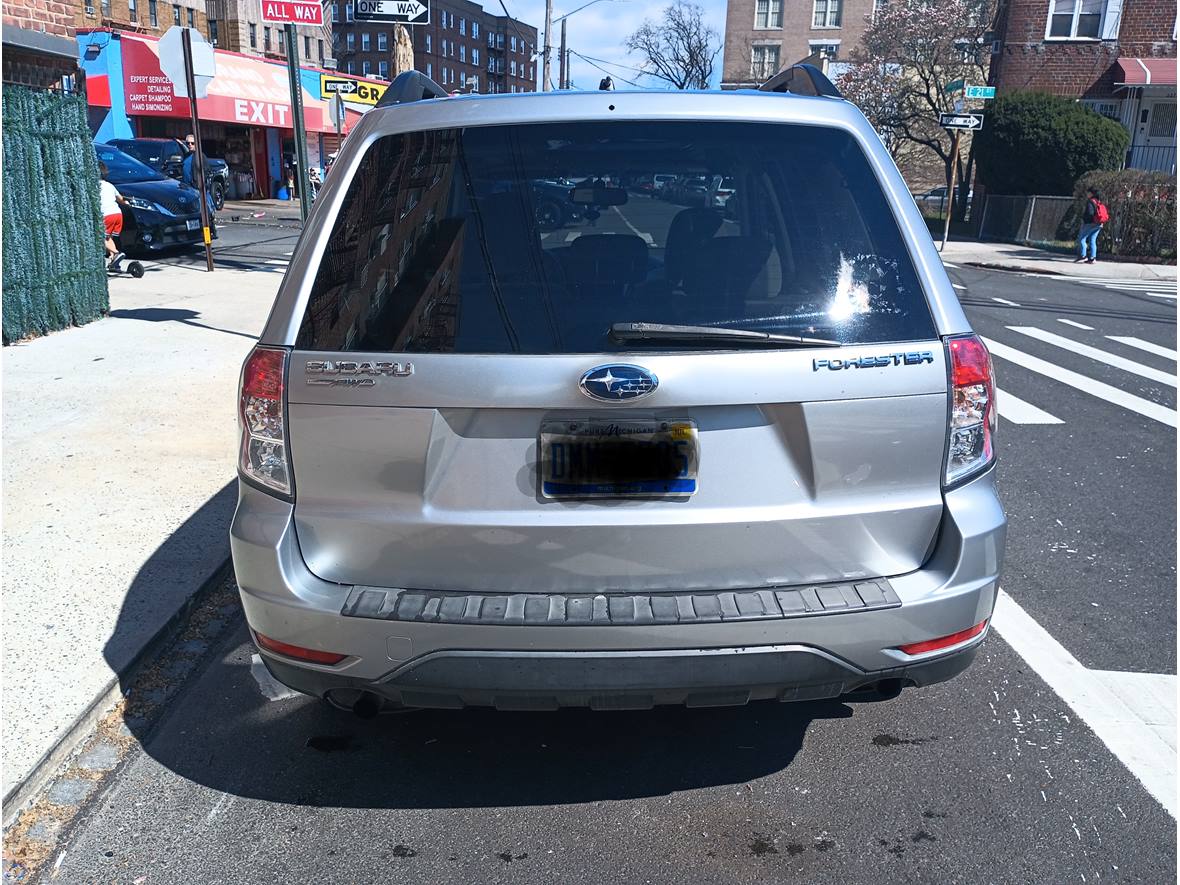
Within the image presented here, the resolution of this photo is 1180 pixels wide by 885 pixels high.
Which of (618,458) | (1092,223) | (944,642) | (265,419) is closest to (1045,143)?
(1092,223)

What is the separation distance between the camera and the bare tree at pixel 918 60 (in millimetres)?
36531

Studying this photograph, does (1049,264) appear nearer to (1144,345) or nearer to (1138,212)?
(1138,212)

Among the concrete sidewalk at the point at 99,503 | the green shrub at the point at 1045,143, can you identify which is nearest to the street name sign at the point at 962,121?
the green shrub at the point at 1045,143

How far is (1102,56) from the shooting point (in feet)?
104

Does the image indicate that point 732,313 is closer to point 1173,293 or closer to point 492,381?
point 492,381

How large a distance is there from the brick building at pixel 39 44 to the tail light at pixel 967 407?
955 centimetres

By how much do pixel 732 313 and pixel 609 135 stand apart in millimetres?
637

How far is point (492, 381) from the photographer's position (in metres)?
2.58

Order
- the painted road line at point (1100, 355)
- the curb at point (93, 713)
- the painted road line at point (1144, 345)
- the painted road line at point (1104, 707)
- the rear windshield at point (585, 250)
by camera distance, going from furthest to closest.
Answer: the painted road line at point (1144, 345)
the painted road line at point (1100, 355)
the painted road line at point (1104, 707)
the curb at point (93, 713)
the rear windshield at point (585, 250)

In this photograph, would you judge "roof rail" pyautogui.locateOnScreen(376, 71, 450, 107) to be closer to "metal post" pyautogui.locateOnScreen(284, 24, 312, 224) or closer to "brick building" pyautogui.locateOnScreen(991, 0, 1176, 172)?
"metal post" pyautogui.locateOnScreen(284, 24, 312, 224)

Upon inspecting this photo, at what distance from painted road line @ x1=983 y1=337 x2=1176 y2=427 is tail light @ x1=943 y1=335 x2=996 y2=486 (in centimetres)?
630

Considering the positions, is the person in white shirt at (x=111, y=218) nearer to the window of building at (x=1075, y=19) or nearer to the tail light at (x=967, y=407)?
the tail light at (x=967, y=407)

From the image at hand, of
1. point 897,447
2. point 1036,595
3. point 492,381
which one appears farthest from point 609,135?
point 1036,595

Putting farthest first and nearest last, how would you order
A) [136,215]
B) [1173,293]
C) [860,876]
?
[1173,293] < [136,215] < [860,876]
